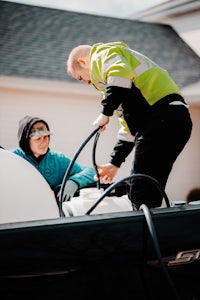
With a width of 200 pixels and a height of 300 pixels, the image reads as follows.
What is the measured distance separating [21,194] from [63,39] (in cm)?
680

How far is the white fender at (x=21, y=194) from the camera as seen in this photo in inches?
35.2

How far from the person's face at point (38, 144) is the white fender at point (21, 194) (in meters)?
2.05

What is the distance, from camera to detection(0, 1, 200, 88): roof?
659 cm

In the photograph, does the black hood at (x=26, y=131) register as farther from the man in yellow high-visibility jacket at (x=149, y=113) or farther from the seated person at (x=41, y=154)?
the man in yellow high-visibility jacket at (x=149, y=113)

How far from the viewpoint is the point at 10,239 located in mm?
553

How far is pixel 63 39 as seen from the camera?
7312 mm

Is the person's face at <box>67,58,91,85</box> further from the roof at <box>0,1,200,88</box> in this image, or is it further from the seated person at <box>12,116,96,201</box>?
the roof at <box>0,1,200,88</box>

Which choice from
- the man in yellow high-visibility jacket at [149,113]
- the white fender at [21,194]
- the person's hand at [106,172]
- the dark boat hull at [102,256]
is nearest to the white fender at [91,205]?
the man in yellow high-visibility jacket at [149,113]

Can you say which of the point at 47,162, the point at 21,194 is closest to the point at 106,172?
the point at 21,194

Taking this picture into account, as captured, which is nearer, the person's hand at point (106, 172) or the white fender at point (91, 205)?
the white fender at point (91, 205)

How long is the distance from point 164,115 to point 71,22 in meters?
6.78

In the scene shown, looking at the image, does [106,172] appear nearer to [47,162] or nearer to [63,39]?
[47,162]

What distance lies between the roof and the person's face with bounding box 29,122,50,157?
3.07m

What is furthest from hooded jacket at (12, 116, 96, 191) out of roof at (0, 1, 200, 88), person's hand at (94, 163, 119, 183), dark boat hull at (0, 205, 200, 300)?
roof at (0, 1, 200, 88)
